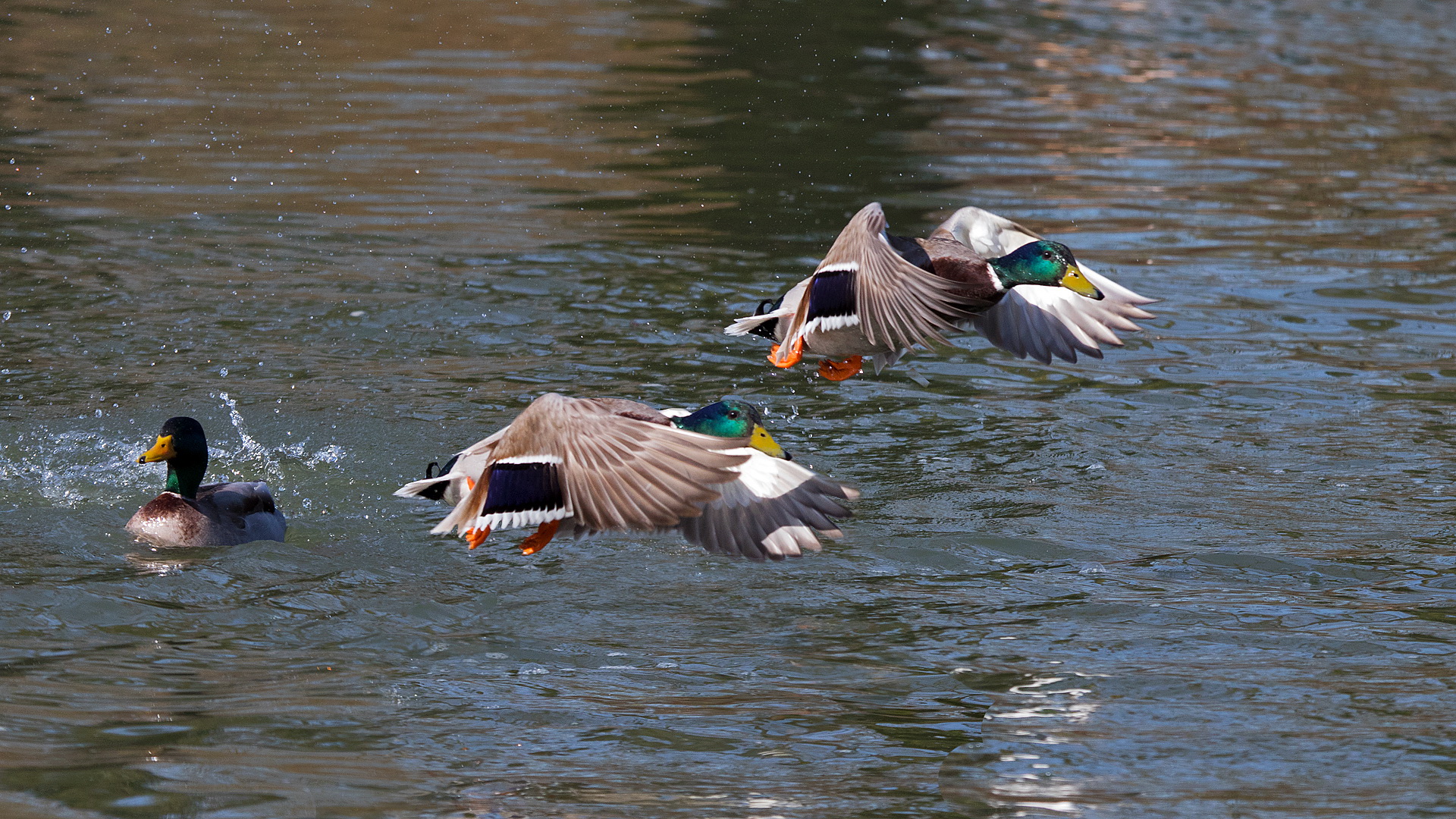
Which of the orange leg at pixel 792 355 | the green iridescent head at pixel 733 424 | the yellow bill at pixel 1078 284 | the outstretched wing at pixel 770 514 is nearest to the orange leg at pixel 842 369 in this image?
the orange leg at pixel 792 355

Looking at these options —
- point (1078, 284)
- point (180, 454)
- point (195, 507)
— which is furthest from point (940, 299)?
point (180, 454)

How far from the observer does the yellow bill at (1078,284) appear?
7531 millimetres

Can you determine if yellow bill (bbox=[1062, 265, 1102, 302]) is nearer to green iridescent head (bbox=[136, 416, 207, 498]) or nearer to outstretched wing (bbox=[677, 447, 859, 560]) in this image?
outstretched wing (bbox=[677, 447, 859, 560])

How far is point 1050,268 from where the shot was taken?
755 cm

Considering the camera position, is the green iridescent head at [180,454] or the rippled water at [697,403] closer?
the rippled water at [697,403]

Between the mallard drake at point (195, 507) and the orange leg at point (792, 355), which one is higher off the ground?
the orange leg at point (792, 355)

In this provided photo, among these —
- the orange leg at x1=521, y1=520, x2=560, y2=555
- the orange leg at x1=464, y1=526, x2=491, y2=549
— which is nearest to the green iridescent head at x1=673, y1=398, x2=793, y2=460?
the orange leg at x1=521, y1=520, x2=560, y2=555

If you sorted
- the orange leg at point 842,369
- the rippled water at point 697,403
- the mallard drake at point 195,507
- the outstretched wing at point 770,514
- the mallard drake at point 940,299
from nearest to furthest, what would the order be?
1. the rippled water at point 697,403
2. the outstretched wing at point 770,514
3. the mallard drake at point 940,299
4. the mallard drake at point 195,507
5. the orange leg at point 842,369

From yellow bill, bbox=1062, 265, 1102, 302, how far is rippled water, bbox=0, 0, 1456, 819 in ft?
3.65

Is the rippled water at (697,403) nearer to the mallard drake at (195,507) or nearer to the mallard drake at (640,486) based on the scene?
the mallard drake at (195,507)

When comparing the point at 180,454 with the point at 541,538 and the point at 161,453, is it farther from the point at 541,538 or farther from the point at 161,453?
the point at 541,538

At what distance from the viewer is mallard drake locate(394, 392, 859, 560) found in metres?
5.70

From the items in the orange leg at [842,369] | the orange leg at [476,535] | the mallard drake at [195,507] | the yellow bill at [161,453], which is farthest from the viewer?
the orange leg at [842,369]

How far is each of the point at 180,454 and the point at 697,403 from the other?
3.02 meters
